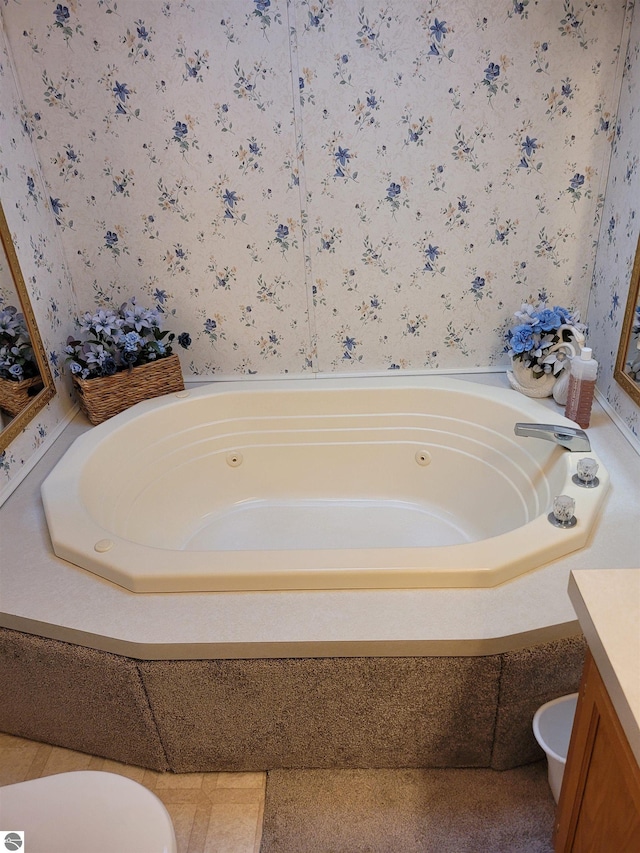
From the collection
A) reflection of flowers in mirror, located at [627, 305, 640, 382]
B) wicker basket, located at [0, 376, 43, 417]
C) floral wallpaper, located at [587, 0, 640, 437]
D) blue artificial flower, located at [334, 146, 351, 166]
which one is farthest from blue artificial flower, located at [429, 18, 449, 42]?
wicker basket, located at [0, 376, 43, 417]

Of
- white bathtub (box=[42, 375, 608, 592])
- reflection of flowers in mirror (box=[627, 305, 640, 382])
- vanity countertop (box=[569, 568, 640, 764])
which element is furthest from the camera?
white bathtub (box=[42, 375, 608, 592])

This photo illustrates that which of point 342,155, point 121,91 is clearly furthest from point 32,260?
point 342,155

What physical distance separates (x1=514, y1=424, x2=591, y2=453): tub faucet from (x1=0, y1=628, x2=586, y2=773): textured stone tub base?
63 cm

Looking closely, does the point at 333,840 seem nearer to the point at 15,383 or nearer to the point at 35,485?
the point at 35,485

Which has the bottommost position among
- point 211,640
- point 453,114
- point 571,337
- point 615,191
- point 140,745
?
point 140,745

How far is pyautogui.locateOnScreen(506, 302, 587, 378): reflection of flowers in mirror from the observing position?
203cm

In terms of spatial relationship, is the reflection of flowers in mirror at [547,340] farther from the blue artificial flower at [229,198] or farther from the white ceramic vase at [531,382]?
the blue artificial flower at [229,198]

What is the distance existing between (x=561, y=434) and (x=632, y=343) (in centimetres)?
38

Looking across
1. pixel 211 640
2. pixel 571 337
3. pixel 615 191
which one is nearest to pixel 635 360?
pixel 571 337

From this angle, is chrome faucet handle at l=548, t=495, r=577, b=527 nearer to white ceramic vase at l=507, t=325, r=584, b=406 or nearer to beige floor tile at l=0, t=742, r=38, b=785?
white ceramic vase at l=507, t=325, r=584, b=406

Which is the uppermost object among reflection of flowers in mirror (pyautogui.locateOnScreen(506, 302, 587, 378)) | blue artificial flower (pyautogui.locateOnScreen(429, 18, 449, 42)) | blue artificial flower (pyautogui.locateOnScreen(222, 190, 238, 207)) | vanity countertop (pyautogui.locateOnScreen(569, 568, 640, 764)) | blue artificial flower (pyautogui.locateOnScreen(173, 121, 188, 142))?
blue artificial flower (pyautogui.locateOnScreen(429, 18, 449, 42))

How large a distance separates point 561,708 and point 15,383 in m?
1.79

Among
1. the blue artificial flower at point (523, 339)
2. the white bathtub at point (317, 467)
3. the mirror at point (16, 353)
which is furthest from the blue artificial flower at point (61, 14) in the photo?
the blue artificial flower at point (523, 339)

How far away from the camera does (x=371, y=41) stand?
6.07 ft
